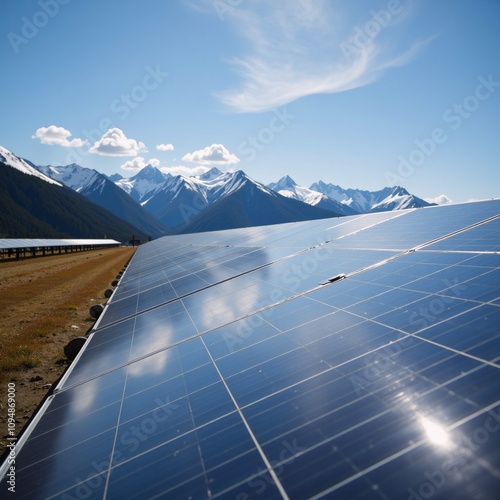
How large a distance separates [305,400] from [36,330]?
69.5ft

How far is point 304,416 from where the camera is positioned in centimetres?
441

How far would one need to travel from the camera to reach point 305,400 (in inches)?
186

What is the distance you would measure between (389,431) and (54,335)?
2173 centimetres

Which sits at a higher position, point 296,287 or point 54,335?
point 296,287

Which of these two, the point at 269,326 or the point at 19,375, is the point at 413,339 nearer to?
the point at 269,326

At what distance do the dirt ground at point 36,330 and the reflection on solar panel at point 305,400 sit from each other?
491 cm

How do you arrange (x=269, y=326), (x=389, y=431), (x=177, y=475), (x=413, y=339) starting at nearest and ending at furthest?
(x=389, y=431)
(x=177, y=475)
(x=413, y=339)
(x=269, y=326)

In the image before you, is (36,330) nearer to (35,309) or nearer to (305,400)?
(35,309)

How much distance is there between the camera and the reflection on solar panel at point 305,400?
3305 millimetres

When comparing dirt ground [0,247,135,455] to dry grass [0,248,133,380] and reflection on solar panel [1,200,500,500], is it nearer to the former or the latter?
dry grass [0,248,133,380]

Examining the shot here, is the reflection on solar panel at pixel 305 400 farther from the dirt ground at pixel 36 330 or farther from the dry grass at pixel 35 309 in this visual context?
the dry grass at pixel 35 309

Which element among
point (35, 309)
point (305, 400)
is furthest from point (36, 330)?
point (305, 400)

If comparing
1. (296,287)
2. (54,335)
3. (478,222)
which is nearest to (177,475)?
(296,287)

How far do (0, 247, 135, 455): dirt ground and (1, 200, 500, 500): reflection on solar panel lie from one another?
4905 millimetres
